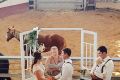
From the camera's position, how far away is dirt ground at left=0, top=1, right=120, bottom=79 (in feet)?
20.1

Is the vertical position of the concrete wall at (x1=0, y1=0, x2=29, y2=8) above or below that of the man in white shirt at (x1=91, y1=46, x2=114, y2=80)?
above

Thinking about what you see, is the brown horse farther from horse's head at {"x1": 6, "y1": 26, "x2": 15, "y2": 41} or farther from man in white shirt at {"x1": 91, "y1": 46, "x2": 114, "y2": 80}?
man in white shirt at {"x1": 91, "y1": 46, "x2": 114, "y2": 80}

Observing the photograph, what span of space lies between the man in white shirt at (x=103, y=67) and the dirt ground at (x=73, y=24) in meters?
2.03

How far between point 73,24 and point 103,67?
225cm

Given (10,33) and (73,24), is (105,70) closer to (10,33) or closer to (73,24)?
(73,24)

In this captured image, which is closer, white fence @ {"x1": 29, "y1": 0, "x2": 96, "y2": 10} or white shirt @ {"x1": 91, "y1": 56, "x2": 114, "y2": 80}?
white shirt @ {"x1": 91, "y1": 56, "x2": 114, "y2": 80}

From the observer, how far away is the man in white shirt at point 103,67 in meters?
3.90

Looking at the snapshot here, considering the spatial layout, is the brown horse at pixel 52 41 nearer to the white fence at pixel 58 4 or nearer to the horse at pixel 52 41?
the horse at pixel 52 41

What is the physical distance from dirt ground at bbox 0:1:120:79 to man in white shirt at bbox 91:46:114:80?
2025 mm

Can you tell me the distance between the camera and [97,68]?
409cm

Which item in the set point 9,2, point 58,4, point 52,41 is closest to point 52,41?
point 52,41

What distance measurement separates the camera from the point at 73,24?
6.14 metres

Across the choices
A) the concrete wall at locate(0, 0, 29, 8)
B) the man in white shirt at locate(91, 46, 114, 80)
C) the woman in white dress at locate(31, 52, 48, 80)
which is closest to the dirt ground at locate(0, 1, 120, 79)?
the concrete wall at locate(0, 0, 29, 8)

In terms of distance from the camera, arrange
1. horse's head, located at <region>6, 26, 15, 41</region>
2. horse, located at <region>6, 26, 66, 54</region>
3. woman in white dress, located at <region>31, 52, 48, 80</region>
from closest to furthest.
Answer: woman in white dress, located at <region>31, 52, 48, 80</region> → horse, located at <region>6, 26, 66, 54</region> → horse's head, located at <region>6, 26, 15, 41</region>
